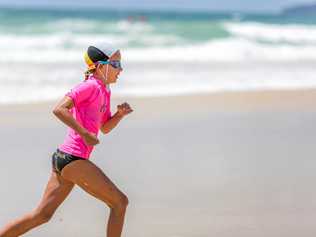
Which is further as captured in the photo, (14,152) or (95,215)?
(14,152)

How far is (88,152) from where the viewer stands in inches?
176

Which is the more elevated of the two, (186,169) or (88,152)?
(186,169)

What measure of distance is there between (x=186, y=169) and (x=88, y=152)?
3215 mm

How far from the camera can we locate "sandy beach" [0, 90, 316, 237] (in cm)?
585

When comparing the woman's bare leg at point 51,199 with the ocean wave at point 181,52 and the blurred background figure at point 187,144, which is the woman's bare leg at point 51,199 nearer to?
the blurred background figure at point 187,144

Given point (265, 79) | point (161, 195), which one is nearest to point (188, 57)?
point (265, 79)

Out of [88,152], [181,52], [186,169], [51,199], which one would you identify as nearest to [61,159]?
[88,152]

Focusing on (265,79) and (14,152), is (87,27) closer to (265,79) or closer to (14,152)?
(265,79)

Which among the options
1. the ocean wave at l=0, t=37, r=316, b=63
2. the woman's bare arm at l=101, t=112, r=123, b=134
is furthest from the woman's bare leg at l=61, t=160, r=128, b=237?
the ocean wave at l=0, t=37, r=316, b=63

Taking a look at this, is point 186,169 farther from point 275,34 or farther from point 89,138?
point 275,34

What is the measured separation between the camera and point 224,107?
38.8ft

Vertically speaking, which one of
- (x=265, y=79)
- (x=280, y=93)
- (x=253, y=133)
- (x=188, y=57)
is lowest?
(x=253, y=133)

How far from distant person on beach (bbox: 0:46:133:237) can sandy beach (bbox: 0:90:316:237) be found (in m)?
1.15

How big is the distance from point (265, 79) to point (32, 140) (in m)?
8.30
